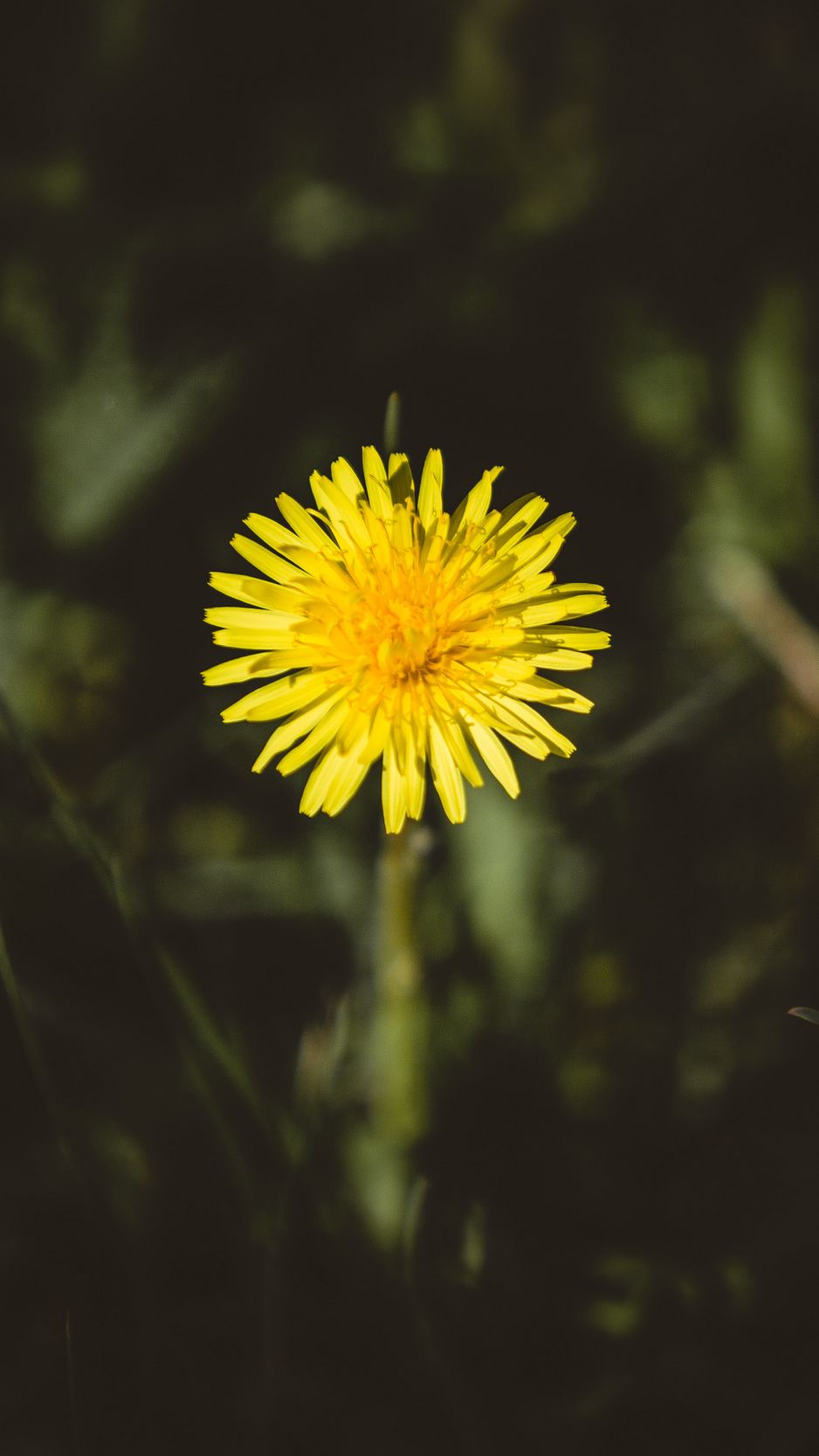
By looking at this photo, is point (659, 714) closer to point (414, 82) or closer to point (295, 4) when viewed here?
point (414, 82)

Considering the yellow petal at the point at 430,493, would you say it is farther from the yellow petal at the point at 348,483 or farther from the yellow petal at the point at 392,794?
the yellow petal at the point at 392,794

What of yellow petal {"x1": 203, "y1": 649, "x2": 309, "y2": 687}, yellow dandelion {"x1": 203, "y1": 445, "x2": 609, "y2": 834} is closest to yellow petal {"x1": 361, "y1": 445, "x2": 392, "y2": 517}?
yellow dandelion {"x1": 203, "y1": 445, "x2": 609, "y2": 834}

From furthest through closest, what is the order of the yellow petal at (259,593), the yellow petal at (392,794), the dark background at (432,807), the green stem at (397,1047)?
the green stem at (397,1047) → the dark background at (432,807) → the yellow petal at (259,593) → the yellow petal at (392,794)

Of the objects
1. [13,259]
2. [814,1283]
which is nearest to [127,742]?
[13,259]

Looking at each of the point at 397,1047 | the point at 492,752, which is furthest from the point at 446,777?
the point at 397,1047

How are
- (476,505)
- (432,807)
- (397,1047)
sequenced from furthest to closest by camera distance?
(432,807), (397,1047), (476,505)

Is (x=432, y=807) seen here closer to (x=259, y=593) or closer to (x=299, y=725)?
(x=299, y=725)

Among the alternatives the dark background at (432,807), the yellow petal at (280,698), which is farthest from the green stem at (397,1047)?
the yellow petal at (280,698)
